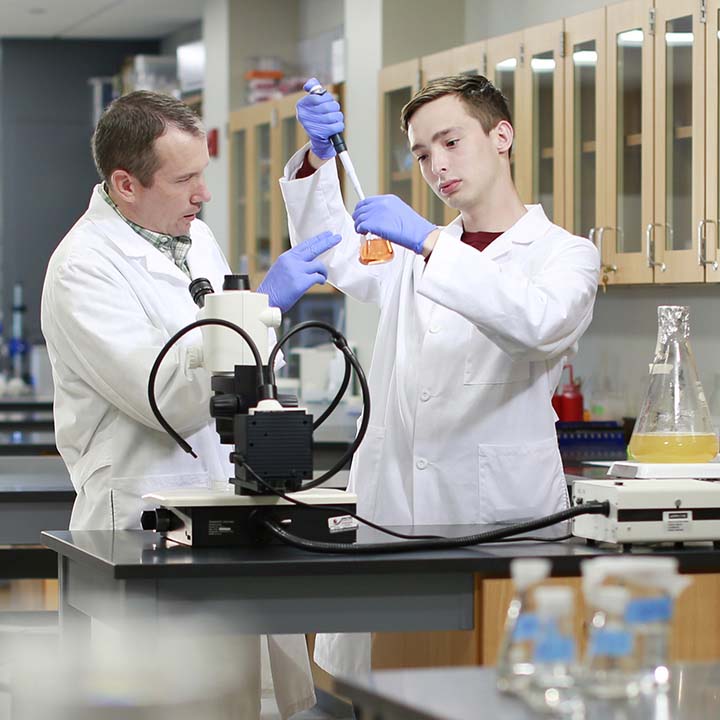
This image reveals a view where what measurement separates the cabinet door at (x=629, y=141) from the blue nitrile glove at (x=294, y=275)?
1.61 m

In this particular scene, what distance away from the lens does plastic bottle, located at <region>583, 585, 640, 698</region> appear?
1.23 meters

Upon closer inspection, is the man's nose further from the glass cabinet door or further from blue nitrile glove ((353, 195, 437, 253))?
the glass cabinet door

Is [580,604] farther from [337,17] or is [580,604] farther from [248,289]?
[337,17]

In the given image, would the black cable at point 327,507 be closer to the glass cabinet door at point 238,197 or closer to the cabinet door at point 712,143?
the cabinet door at point 712,143

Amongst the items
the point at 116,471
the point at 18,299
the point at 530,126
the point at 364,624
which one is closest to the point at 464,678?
the point at 364,624

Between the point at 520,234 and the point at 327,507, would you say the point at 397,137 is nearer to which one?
the point at 520,234

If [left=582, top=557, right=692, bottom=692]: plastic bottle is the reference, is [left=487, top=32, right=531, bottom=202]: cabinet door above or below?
above

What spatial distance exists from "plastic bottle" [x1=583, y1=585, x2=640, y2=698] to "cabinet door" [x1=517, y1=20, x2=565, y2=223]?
307 cm

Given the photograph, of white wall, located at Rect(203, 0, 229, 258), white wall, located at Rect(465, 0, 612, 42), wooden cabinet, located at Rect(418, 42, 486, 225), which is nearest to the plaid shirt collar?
wooden cabinet, located at Rect(418, 42, 486, 225)

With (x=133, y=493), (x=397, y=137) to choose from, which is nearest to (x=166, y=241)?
(x=133, y=493)

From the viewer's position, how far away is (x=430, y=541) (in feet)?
6.87

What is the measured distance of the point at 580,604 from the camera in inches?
79.8

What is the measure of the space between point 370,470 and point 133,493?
21.2 inches

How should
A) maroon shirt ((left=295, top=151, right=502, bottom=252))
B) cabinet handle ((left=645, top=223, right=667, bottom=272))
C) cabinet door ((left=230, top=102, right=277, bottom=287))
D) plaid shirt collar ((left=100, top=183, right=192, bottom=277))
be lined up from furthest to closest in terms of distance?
cabinet door ((left=230, top=102, right=277, bottom=287)) → cabinet handle ((left=645, top=223, right=667, bottom=272)) → maroon shirt ((left=295, top=151, right=502, bottom=252)) → plaid shirt collar ((left=100, top=183, right=192, bottom=277))
